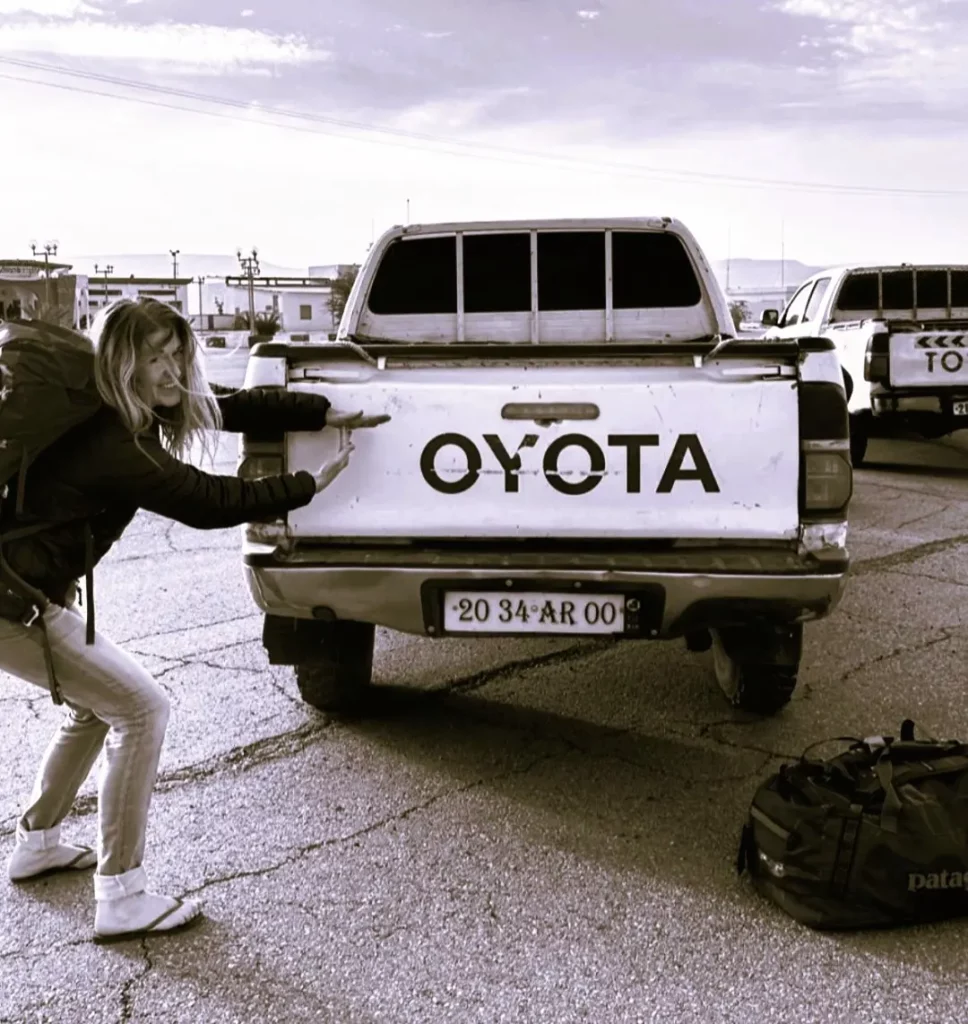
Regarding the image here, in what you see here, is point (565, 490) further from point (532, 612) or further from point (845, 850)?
point (845, 850)

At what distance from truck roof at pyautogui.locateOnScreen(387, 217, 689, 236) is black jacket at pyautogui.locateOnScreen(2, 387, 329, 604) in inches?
137

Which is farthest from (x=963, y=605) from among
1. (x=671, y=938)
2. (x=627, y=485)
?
(x=671, y=938)

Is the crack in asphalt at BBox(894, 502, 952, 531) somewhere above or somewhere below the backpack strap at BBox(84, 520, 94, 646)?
below

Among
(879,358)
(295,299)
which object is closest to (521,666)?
(879,358)

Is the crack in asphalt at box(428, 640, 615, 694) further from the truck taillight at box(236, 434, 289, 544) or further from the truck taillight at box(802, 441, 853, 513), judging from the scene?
the truck taillight at box(802, 441, 853, 513)

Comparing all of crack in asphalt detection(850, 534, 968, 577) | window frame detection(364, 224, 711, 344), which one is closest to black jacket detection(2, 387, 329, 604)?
window frame detection(364, 224, 711, 344)

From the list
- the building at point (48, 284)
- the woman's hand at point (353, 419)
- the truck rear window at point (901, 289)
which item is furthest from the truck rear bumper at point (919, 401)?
Result: the building at point (48, 284)

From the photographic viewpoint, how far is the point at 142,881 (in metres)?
2.89

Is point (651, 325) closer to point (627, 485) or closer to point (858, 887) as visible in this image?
point (627, 485)

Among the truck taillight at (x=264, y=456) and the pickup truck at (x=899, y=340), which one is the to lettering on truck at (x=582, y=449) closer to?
the truck taillight at (x=264, y=456)

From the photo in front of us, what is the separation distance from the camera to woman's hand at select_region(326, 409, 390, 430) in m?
3.52

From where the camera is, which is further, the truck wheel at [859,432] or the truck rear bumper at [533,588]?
the truck wheel at [859,432]

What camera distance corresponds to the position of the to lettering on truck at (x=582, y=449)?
3459 millimetres

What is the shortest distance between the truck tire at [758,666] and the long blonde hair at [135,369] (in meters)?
2.03
